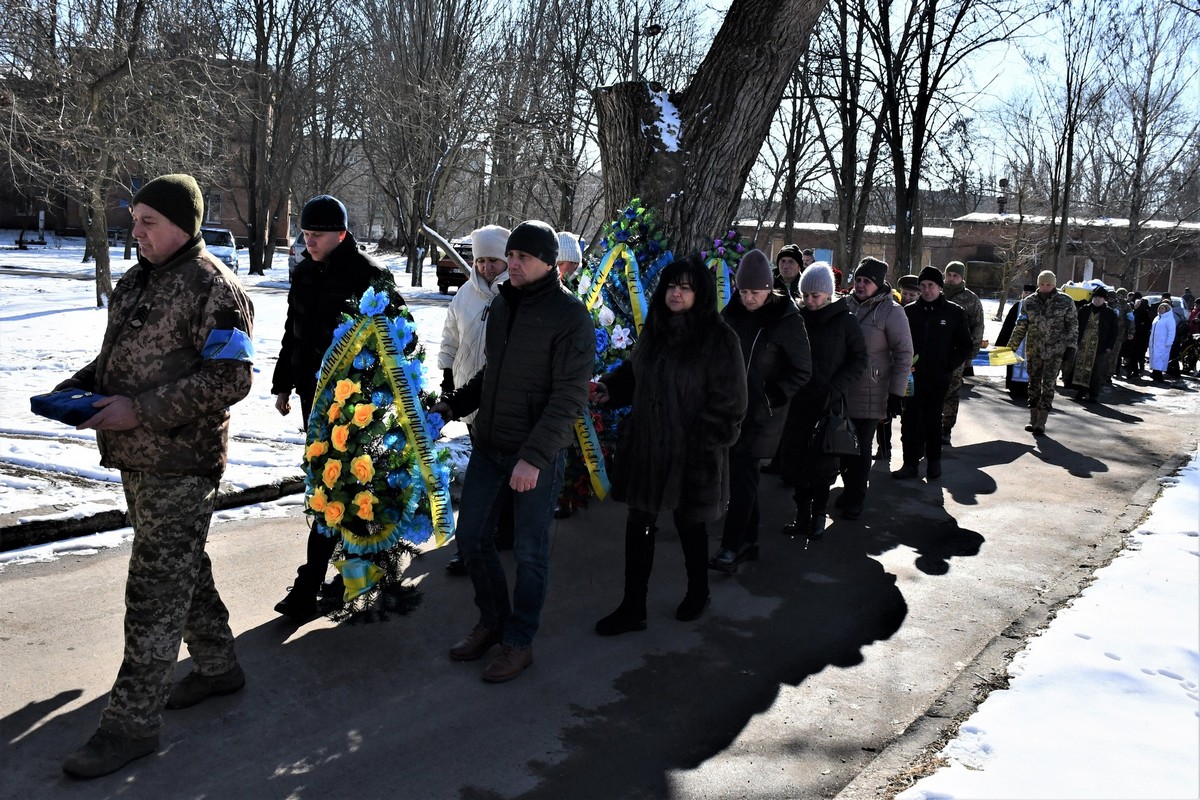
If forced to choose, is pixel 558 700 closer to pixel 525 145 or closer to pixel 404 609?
pixel 404 609

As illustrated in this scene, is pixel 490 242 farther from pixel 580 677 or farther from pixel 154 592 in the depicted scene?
pixel 154 592

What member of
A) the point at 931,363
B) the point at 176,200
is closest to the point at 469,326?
the point at 176,200

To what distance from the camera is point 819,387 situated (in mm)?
6883

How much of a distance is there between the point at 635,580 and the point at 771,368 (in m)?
1.69

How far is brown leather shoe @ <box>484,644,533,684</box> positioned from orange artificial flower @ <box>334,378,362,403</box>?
1.34m

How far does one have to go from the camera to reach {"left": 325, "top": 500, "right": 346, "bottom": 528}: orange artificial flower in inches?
182

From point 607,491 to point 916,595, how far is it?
2298mm

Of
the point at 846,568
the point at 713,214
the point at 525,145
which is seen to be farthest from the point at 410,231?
the point at 846,568

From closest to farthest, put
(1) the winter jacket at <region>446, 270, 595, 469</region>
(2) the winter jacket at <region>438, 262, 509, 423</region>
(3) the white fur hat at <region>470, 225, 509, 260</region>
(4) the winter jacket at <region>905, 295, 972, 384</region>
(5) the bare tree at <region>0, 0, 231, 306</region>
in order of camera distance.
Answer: (1) the winter jacket at <region>446, 270, 595, 469</region> → (3) the white fur hat at <region>470, 225, 509, 260</region> → (2) the winter jacket at <region>438, 262, 509, 423</region> → (4) the winter jacket at <region>905, 295, 972, 384</region> → (5) the bare tree at <region>0, 0, 231, 306</region>

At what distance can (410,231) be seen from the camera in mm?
31828

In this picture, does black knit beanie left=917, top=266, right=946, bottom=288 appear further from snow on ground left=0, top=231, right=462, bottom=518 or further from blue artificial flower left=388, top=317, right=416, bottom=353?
blue artificial flower left=388, top=317, right=416, bottom=353

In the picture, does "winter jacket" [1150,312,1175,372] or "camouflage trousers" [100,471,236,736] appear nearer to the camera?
"camouflage trousers" [100,471,236,736]

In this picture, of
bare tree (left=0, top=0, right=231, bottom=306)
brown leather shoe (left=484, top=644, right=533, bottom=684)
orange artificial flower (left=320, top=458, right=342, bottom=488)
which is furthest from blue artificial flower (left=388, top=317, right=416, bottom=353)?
bare tree (left=0, top=0, right=231, bottom=306)

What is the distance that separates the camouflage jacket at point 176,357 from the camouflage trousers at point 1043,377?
1032 centimetres
